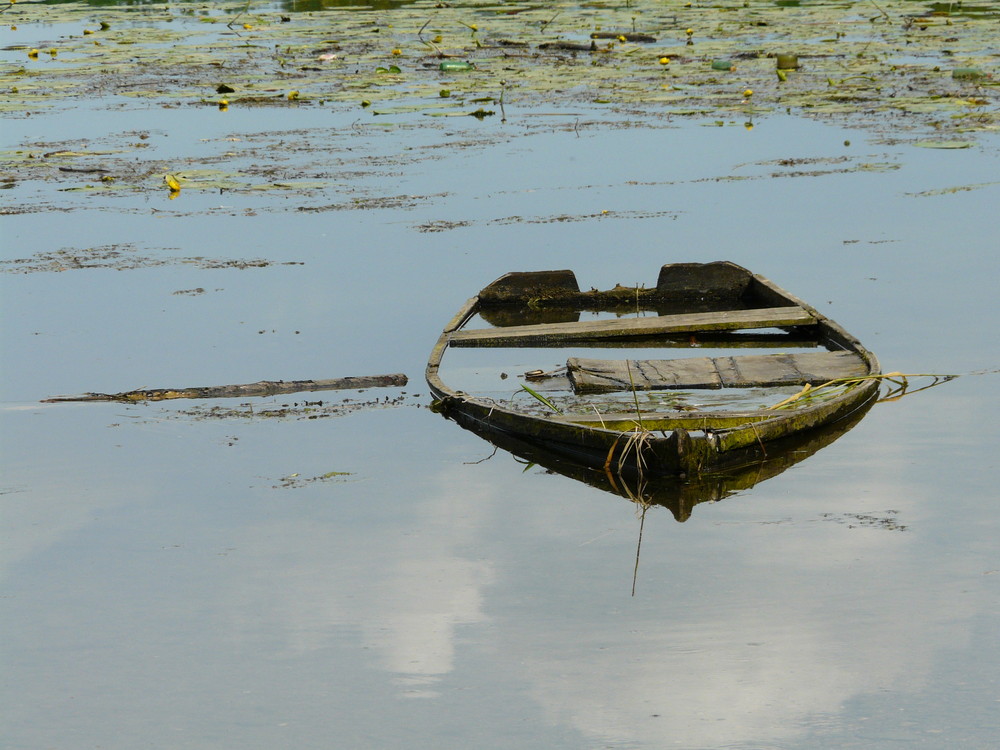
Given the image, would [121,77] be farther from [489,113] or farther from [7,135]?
[489,113]

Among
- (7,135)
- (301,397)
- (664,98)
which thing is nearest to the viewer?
(301,397)

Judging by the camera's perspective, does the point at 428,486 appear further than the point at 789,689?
Yes

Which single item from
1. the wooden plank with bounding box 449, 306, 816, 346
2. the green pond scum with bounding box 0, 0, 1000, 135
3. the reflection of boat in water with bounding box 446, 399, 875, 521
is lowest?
the reflection of boat in water with bounding box 446, 399, 875, 521

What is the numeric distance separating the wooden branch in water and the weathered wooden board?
1.05m

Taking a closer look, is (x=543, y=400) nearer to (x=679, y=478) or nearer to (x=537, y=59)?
(x=679, y=478)

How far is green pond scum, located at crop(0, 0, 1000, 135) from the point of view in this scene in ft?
46.8

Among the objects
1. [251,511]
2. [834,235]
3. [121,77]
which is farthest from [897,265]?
[121,77]

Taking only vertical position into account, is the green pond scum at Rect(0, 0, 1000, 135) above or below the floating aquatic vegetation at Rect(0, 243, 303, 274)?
above

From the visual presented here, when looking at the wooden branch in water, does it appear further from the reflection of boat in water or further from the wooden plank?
the reflection of boat in water

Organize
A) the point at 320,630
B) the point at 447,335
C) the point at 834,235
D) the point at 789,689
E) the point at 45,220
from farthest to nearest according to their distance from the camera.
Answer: the point at 45,220, the point at 834,235, the point at 447,335, the point at 320,630, the point at 789,689

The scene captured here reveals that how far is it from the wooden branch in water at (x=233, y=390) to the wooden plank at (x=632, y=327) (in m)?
0.78

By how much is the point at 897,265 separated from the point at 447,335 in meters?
3.17

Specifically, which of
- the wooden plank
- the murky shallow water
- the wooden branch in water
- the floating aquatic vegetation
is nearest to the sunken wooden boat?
the wooden plank

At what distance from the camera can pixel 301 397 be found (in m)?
6.56
